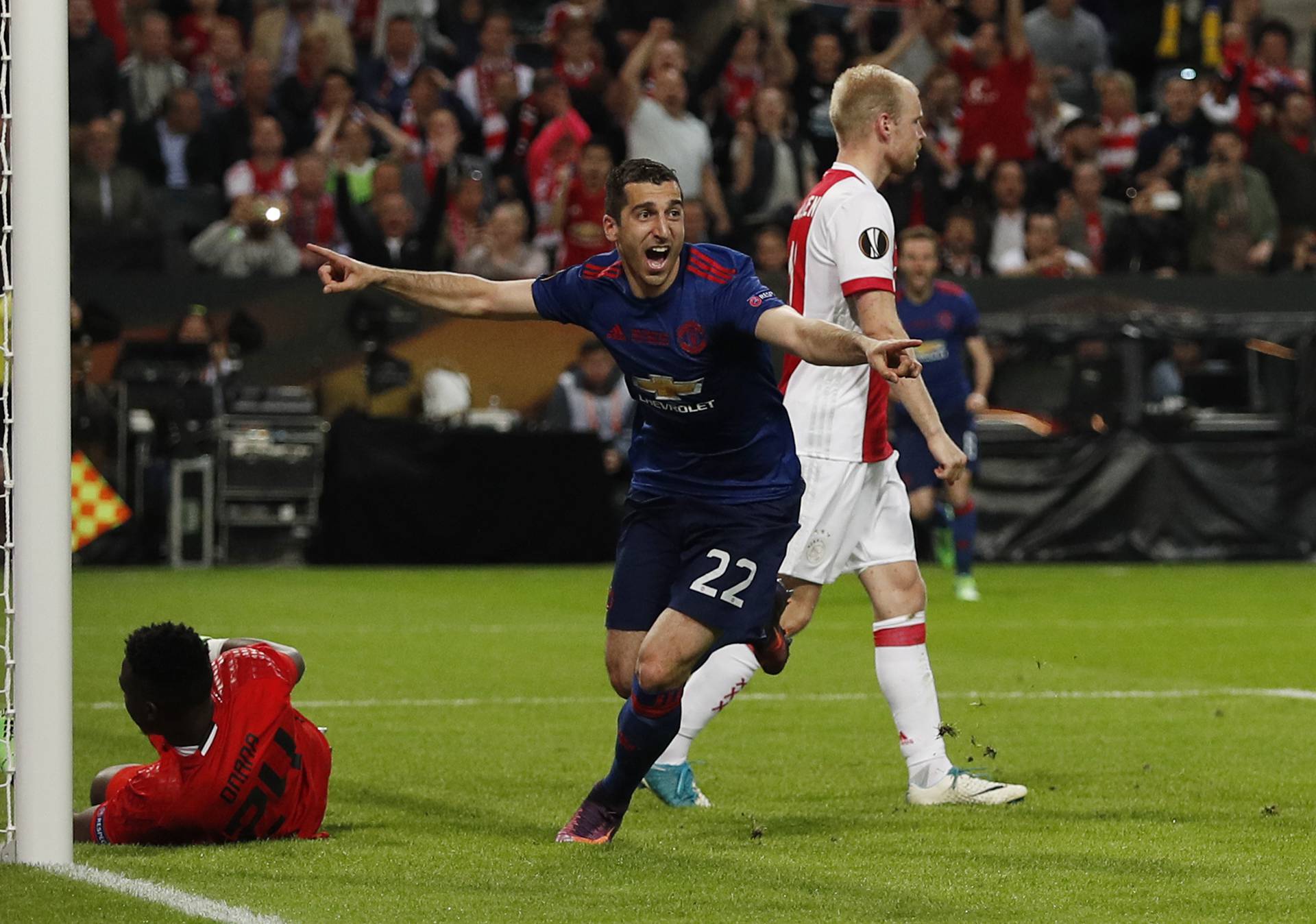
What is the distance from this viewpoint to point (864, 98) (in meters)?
6.85

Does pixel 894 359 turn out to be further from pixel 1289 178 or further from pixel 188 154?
pixel 1289 178

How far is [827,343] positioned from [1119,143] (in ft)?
56.7

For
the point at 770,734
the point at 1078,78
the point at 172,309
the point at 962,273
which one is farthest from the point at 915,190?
the point at 770,734

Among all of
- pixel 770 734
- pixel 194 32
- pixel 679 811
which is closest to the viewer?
pixel 679 811

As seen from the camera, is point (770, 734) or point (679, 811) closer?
point (679, 811)

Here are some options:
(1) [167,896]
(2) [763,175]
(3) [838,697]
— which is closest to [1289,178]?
(2) [763,175]

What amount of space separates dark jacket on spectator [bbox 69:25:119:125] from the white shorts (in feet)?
46.6

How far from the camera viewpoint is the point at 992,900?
500 centimetres

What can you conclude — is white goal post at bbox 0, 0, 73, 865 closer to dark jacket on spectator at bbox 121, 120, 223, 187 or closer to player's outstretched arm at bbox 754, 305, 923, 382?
player's outstretched arm at bbox 754, 305, 923, 382

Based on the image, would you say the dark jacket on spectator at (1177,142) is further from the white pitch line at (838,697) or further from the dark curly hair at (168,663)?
the dark curly hair at (168,663)

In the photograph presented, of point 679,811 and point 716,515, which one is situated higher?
point 716,515

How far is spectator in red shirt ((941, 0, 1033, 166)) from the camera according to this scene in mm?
21203

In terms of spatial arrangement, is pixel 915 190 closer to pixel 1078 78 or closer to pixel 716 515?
pixel 1078 78

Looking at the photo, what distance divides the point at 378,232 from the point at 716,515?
13109mm
